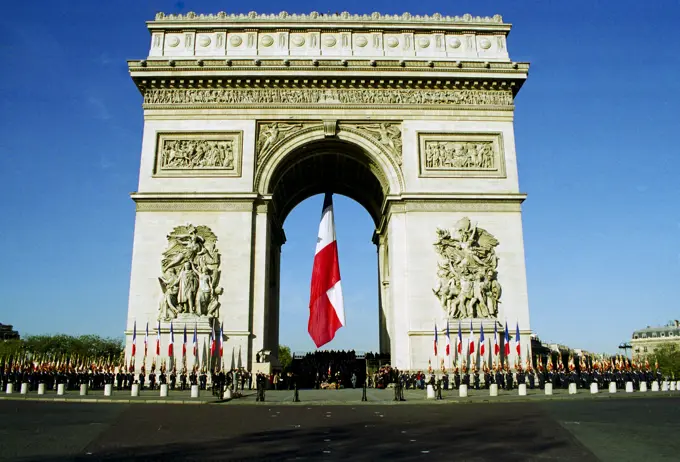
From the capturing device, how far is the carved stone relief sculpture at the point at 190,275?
75.4ft

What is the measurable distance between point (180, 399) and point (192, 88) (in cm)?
1407

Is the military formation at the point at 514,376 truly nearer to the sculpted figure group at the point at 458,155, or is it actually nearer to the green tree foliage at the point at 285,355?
the sculpted figure group at the point at 458,155

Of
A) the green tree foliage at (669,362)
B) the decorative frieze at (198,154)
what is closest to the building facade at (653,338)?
the green tree foliage at (669,362)

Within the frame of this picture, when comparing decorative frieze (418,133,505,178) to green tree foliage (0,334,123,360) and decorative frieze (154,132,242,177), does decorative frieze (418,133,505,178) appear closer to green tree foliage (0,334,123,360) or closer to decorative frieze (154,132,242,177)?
decorative frieze (154,132,242,177)

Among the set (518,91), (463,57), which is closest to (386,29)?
(463,57)

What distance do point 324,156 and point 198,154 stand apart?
19.5 feet

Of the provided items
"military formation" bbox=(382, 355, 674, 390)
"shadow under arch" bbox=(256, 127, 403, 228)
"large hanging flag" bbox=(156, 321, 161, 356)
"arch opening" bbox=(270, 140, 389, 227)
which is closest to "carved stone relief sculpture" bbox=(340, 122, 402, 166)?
"shadow under arch" bbox=(256, 127, 403, 228)

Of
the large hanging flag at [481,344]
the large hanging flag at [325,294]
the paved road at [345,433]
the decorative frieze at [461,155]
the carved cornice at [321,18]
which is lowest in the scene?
the paved road at [345,433]

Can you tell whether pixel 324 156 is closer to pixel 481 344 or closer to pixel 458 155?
pixel 458 155

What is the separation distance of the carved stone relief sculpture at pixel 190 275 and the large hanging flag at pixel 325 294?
20.2 ft

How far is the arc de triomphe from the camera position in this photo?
923 inches

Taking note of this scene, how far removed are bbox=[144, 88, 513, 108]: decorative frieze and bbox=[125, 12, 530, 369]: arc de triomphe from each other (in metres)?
0.06

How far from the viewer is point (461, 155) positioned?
25.6m

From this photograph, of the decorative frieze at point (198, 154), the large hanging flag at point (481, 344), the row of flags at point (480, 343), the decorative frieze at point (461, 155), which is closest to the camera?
the row of flags at point (480, 343)
